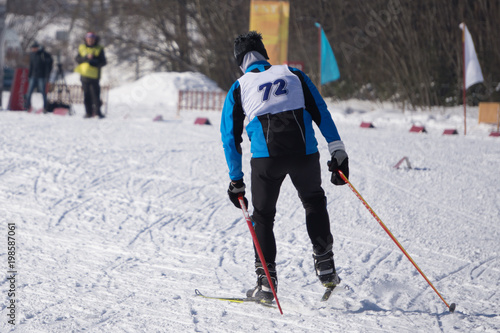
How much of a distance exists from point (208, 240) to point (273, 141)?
179cm

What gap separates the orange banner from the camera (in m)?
13.8

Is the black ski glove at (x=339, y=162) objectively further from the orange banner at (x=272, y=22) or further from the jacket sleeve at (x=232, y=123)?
the orange banner at (x=272, y=22)

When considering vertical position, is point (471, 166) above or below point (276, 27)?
below

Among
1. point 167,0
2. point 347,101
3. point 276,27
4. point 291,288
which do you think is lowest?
point 291,288

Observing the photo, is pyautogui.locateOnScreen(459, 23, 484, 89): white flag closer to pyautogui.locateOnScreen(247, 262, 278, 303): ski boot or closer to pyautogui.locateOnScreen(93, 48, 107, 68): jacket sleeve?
pyautogui.locateOnScreen(93, 48, 107, 68): jacket sleeve

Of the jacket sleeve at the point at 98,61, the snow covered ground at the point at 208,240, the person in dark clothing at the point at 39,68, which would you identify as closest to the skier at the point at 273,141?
the snow covered ground at the point at 208,240

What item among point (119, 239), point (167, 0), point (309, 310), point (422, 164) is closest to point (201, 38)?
point (167, 0)

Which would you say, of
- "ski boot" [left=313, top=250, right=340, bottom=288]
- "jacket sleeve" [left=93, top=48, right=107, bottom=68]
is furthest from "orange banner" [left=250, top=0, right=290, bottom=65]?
"ski boot" [left=313, top=250, right=340, bottom=288]

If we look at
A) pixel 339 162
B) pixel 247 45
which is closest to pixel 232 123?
pixel 247 45

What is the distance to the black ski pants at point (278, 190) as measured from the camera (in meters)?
3.20

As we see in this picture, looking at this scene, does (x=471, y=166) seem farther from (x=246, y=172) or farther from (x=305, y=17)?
(x=305, y=17)

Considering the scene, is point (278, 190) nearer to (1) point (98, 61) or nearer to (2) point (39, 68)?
(1) point (98, 61)

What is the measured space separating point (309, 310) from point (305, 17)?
1748 centimetres

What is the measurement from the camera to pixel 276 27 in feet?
45.5
